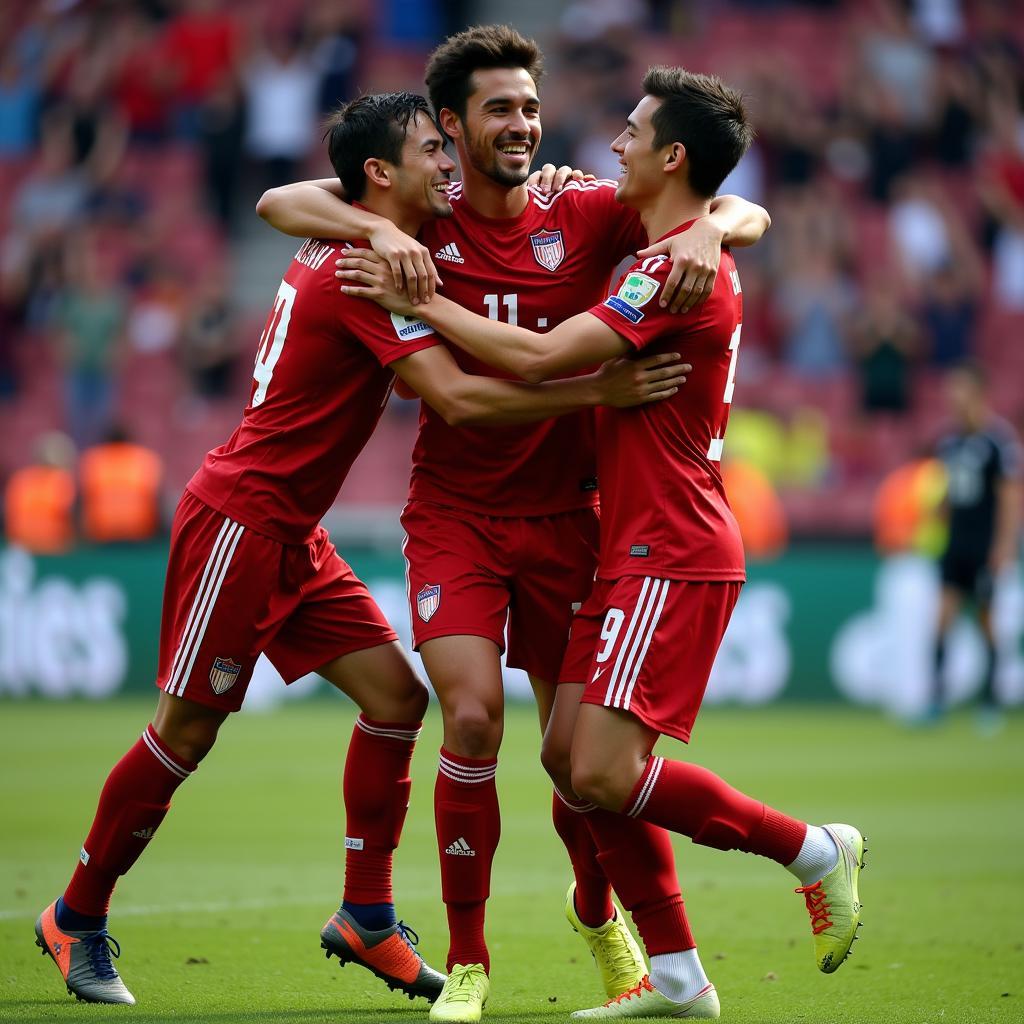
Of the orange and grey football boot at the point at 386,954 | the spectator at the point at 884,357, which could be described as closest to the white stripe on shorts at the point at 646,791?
the orange and grey football boot at the point at 386,954

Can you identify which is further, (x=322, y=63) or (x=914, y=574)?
(x=322, y=63)

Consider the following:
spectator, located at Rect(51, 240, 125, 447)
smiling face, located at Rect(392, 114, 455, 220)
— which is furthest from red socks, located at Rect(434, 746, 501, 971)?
spectator, located at Rect(51, 240, 125, 447)

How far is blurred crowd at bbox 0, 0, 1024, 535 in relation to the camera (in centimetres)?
Result: 1767

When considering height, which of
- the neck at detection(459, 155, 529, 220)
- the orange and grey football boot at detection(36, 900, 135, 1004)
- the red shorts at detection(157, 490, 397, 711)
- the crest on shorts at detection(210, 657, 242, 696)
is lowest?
the orange and grey football boot at detection(36, 900, 135, 1004)

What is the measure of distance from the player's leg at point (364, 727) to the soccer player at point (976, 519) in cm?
789

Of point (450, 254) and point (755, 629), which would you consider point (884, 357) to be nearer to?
point (755, 629)

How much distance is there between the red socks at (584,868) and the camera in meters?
5.33

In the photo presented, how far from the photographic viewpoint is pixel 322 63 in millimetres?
19375

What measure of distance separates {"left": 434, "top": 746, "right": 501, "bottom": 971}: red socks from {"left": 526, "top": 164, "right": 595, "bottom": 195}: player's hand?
1.81 metres

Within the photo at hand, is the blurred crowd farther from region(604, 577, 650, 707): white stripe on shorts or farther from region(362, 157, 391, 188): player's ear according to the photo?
region(604, 577, 650, 707): white stripe on shorts

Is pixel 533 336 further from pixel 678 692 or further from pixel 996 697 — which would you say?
pixel 996 697

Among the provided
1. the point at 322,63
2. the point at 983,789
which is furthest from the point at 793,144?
the point at 983,789

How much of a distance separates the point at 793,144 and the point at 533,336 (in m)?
14.1

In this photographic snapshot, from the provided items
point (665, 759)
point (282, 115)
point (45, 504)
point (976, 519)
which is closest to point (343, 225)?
point (665, 759)
